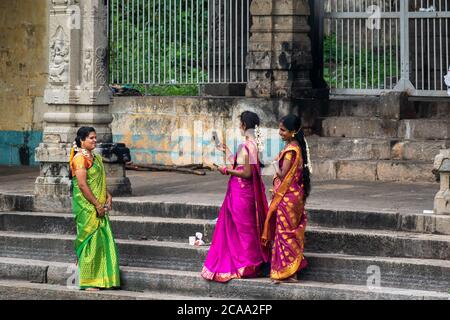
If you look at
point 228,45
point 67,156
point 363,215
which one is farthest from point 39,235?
point 228,45

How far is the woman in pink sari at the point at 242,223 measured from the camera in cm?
1262

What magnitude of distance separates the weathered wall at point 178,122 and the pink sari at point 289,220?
4384 mm

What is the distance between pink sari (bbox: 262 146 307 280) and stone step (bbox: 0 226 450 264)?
0.52 metres

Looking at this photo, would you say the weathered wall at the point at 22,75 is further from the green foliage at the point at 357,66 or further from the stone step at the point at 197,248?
the stone step at the point at 197,248

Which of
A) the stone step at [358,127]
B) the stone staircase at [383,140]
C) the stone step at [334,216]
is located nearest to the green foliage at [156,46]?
the stone step at [358,127]

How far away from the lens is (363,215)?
13133 millimetres

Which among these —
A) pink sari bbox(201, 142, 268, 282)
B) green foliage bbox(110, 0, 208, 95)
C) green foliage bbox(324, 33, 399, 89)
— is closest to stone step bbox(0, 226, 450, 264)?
pink sari bbox(201, 142, 268, 282)

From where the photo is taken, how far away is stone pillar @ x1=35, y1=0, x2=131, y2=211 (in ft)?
49.0

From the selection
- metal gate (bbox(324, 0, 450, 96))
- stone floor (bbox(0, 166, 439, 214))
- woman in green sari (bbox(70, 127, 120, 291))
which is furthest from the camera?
metal gate (bbox(324, 0, 450, 96))

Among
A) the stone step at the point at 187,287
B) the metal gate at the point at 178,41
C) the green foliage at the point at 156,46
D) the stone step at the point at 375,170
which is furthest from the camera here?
the green foliage at the point at 156,46

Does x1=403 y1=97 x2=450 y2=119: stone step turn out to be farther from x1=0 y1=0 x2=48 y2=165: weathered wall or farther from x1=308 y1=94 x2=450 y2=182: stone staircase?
x1=0 y1=0 x2=48 y2=165: weathered wall
